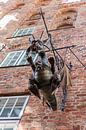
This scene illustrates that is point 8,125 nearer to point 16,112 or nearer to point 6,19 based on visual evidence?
point 16,112

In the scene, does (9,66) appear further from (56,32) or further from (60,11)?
(60,11)

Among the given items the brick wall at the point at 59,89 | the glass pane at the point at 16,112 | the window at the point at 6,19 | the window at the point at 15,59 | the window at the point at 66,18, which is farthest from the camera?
the window at the point at 6,19

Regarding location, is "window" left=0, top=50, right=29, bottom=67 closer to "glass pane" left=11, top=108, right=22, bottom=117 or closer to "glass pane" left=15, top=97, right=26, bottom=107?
"glass pane" left=15, top=97, right=26, bottom=107

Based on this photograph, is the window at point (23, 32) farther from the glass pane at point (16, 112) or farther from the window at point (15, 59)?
the glass pane at point (16, 112)

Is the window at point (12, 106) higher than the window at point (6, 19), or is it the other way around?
the window at point (12, 106)

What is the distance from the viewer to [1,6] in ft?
53.7

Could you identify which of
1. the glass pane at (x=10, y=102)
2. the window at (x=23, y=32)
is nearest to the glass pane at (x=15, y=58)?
the window at (x=23, y=32)

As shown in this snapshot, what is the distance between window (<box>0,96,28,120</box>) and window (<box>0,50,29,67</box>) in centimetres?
189

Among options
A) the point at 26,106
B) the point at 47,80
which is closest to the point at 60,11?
the point at 26,106

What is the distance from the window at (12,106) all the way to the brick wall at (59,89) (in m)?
0.16

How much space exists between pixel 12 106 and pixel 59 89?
1.14m

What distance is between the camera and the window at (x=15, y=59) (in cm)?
989

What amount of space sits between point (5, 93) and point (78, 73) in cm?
184

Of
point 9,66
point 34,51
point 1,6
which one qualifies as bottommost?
point 1,6
